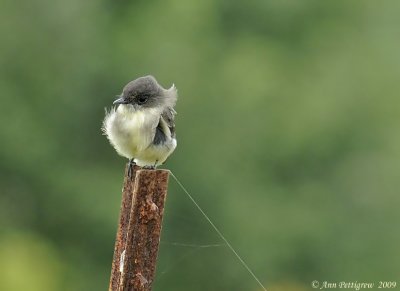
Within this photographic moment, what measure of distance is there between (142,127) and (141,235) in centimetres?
229

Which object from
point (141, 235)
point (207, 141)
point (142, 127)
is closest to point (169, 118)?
point (142, 127)

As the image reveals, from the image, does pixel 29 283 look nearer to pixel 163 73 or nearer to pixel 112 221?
pixel 112 221

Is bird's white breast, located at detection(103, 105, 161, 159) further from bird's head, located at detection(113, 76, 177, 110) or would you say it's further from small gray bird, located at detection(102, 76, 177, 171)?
bird's head, located at detection(113, 76, 177, 110)

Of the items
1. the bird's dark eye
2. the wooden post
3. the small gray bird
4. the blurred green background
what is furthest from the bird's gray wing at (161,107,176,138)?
the blurred green background

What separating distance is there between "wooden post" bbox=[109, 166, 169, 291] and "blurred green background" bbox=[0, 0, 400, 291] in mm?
12570

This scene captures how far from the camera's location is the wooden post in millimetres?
4418

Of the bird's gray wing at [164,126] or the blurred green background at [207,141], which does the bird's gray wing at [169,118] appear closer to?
the bird's gray wing at [164,126]

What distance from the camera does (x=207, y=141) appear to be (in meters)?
20.1

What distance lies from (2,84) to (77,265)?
4.05 m

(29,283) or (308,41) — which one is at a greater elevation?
(308,41)

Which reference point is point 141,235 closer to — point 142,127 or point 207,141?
point 142,127

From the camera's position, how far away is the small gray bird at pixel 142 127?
262 inches

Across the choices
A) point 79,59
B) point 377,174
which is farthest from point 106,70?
point 377,174

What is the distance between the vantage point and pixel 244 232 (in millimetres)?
18766
